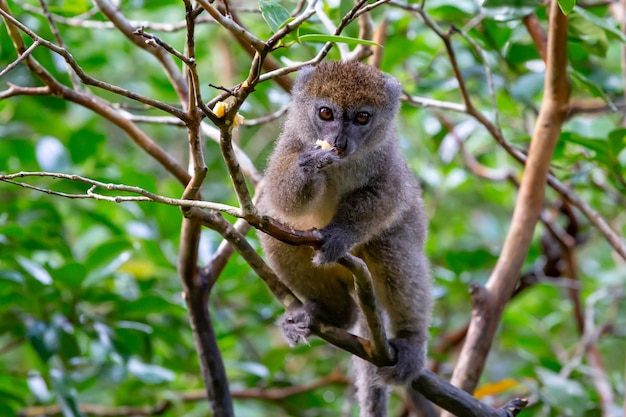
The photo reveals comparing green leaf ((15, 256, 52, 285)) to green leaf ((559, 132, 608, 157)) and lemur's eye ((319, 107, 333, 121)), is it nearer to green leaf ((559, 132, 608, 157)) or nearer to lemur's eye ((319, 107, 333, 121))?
lemur's eye ((319, 107, 333, 121))

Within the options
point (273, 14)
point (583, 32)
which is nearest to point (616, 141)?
point (583, 32)

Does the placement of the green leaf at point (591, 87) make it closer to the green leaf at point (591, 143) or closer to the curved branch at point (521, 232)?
the curved branch at point (521, 232)

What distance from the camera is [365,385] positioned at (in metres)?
→ 4.27

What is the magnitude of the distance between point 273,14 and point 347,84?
1331 millimetres

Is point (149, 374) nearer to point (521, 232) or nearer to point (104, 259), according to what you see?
point (104, 259)

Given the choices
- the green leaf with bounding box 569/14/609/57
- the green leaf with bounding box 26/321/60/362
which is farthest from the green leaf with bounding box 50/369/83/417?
the green leaf with bounding box 569/14/609/57

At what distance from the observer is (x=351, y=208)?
12.1 feet

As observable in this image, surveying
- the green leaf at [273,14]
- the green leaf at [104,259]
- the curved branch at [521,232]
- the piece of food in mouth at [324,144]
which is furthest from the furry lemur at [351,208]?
the green leaf at [273,14]

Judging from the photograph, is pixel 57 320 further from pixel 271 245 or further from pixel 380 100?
pixel 380 100

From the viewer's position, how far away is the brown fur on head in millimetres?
3725

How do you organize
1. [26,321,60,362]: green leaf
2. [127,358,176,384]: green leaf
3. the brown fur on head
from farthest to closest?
[127,358,176,384]: green leaf, [26,321,60,362]: green leaf, the brown fur on head

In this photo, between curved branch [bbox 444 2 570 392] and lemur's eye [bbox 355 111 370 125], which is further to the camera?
curved branch [bbox 444 2 570 392]

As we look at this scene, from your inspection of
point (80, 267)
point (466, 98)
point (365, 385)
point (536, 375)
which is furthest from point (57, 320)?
point (536, 375)

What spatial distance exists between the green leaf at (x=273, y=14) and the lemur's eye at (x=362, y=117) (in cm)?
129
